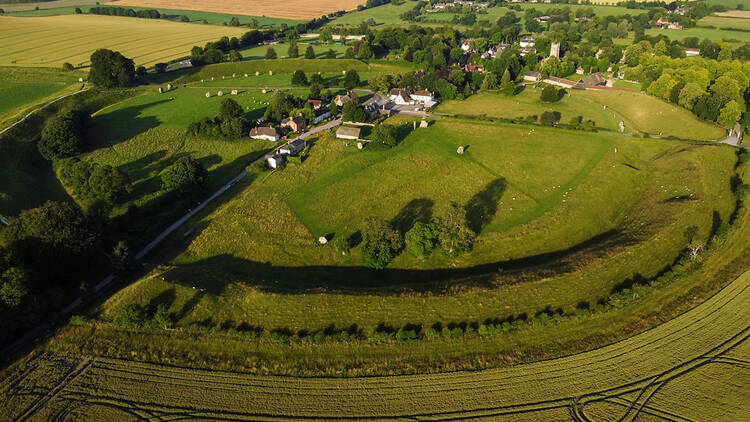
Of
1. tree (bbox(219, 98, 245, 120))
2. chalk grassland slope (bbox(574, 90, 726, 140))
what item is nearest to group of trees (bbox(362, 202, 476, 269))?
tree (bbox(219, 98, 245, 120))

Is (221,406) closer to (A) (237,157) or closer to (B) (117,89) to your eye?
(A) (237,157)

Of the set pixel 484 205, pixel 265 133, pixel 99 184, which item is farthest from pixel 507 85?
pixel 99 184

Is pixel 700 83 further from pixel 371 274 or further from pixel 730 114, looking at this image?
pixel 371 274

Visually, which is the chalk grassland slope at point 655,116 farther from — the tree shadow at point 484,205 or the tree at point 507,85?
the tree shadow at point 484,205

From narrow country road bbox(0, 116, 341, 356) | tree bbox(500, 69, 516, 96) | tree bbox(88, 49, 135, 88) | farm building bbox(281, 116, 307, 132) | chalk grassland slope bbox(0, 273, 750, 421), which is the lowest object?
chalk grassland slope bbox(0, 273, 750, 421)

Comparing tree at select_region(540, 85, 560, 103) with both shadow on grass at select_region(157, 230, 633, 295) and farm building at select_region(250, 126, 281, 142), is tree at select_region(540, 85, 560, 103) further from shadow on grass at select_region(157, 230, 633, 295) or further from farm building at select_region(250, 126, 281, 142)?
farm building at select_region(250, 126, 281, 142)

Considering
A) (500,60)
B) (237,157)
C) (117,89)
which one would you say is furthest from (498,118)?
(117,89)

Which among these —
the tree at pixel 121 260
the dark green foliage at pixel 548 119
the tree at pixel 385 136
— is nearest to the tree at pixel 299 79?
the tree at pixel 385 136
